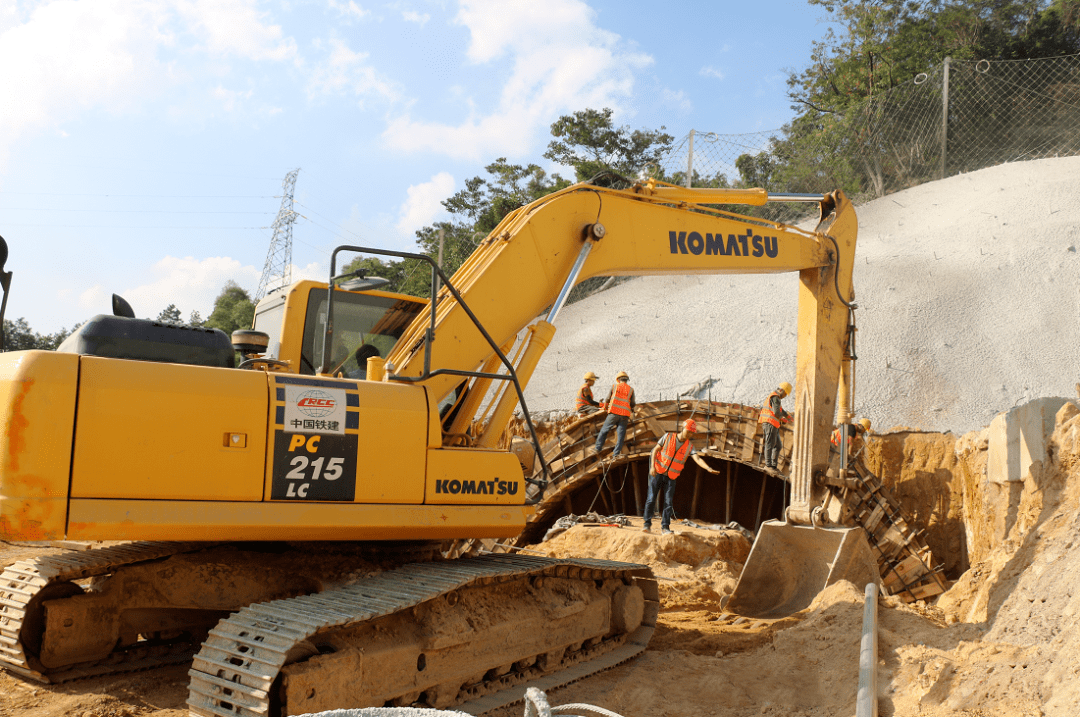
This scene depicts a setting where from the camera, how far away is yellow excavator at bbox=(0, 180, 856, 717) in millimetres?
3885

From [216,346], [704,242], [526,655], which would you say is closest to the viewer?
[216,346]

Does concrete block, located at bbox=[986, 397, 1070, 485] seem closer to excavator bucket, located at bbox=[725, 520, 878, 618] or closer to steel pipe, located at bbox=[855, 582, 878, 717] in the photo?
excavator bucket, located at bbox=[725, 520, 878, 618]

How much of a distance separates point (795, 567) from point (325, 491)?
5.10m

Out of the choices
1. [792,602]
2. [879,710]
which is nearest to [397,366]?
[879,710]

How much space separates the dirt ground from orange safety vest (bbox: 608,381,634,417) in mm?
5067

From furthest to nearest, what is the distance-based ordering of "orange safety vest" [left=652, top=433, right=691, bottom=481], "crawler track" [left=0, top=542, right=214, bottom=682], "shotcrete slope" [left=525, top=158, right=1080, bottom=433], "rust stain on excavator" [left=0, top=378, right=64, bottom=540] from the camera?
"shotcrete slope" [left=525, top=158, right=1080, bottom=433] → "orange safety vest" [left=652, top=433, right=691, bottom=481] → "crawler track" [left=0, top=542, right=214, bottom=682] → "rust stain on excavator" [left=0, top=378, right=64, bottom=540]

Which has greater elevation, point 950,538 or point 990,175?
point 990,175

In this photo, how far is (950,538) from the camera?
12.7 meters

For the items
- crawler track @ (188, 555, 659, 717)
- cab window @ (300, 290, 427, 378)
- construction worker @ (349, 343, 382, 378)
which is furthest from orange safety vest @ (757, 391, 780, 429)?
construction worker @ (349, 343, 382, 378)

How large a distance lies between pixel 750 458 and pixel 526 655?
26.1 ft

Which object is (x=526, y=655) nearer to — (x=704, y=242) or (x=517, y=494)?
(x=517, y=494)

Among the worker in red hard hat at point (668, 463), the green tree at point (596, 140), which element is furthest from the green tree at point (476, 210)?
the worker in red hard hat at point (668, 463)

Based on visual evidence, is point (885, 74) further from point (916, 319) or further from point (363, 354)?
point (363, 354)

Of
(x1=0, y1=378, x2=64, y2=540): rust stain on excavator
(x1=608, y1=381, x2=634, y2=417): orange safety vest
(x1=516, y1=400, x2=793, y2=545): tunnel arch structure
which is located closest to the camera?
(x1=0, y1=378, x2=64, y2=540): rust stain on excavator
